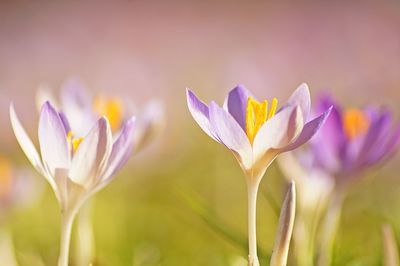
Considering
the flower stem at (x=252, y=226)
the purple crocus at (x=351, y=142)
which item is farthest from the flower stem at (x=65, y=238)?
the purple crocus at (x=351, y=142)

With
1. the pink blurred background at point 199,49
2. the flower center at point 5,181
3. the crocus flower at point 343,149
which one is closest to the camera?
the crocus flower at point 343,149

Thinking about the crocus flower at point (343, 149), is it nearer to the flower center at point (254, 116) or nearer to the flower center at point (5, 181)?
the flower center at point (254, 116)

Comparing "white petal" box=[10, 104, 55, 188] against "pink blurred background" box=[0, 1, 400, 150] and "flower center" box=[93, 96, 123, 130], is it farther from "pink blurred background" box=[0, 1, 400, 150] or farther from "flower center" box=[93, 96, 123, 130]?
"pink blurred background" box=[0, 1, 400, 150]

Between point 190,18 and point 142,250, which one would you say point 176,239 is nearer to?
point 142,250

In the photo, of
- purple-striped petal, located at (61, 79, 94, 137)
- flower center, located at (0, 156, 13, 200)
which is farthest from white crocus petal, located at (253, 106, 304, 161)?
flower center, located at (0, 156, 13, 200)

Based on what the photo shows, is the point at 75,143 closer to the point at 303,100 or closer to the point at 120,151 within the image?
the point at 120,151

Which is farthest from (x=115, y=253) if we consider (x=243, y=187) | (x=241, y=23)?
(x=241, y=23)
